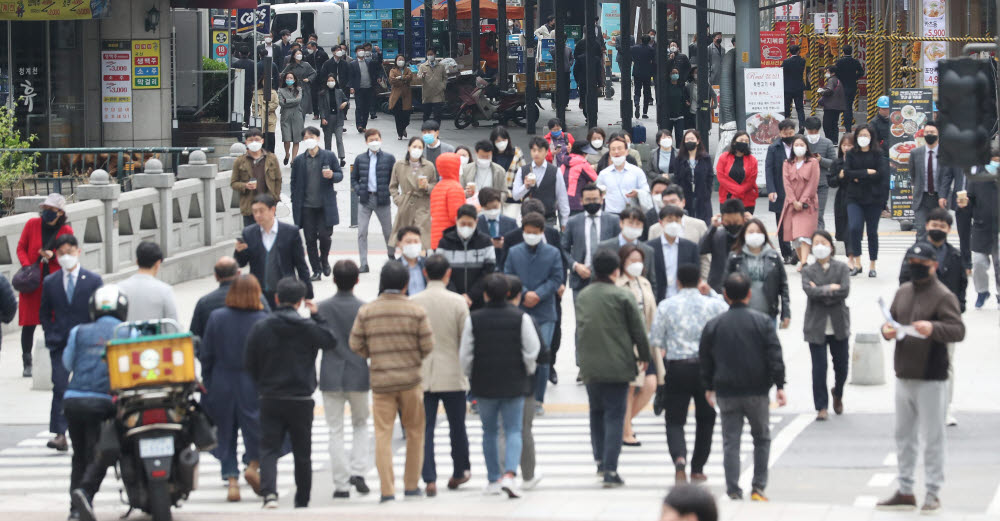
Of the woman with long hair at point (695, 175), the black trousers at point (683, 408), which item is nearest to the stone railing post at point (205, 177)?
the woman with long hair at point (695, 175)

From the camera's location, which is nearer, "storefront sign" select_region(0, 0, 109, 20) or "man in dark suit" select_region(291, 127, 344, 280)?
"man in dark suit" select_region(291, 127, 344, 280)

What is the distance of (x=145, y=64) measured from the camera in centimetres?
2725

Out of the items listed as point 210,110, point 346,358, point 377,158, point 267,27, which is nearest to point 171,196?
point 377,158

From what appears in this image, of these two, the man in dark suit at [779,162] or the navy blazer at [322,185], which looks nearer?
the navy blazer at [322,185]

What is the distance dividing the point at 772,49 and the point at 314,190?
16.3 metres

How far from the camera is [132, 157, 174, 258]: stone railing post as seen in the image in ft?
66.9

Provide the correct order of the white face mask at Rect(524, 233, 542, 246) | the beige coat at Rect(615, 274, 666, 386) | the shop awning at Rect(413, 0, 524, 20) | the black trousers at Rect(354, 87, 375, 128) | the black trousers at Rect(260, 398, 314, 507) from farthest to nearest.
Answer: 1. the shop awning at Rect(413, 0, 524, 20)
2. the black trousers at Rect(354, 87, 375, 128)
3. the white face mask at Rect(524, 233, 542, 246)
4. the beige coat at Rect(615, 274, 666, 386)
5. the black trousers at Rect(260, 398, 314, 507)

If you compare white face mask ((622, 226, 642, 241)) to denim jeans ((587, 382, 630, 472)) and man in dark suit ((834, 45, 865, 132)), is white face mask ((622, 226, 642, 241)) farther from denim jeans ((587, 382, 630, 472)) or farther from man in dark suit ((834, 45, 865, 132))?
man in dark suit ((834, 45, 865, 132))

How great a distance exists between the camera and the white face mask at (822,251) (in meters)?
12.7

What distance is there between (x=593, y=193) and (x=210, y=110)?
1587 cm

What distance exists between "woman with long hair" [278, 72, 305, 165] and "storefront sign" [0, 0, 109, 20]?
5190 millimetres

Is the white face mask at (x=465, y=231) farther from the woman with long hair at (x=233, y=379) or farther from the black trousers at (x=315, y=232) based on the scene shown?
the black trousers at (x=315, y=232)

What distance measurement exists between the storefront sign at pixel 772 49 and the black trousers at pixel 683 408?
2257 cm

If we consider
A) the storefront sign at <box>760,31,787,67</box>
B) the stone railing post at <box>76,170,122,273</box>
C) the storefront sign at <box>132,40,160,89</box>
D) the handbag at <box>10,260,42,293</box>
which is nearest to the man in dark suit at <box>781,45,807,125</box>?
the storefront sign at <box>760,31,787,67</box>
